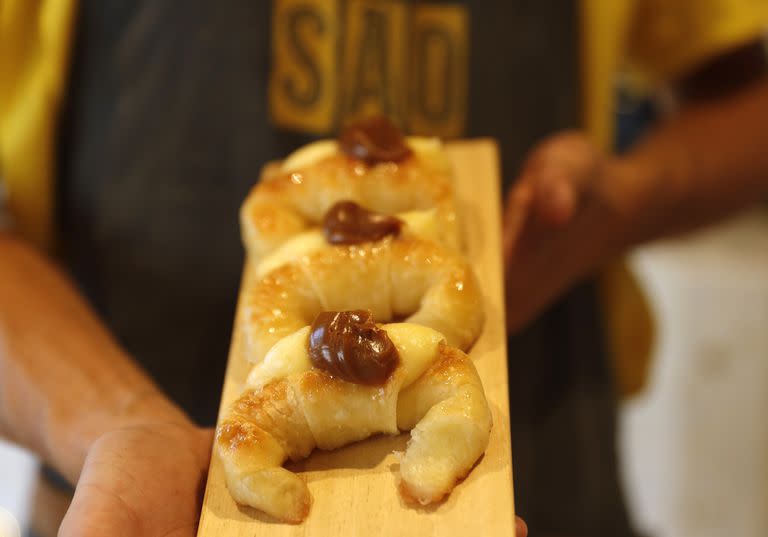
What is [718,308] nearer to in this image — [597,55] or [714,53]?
[714,53]

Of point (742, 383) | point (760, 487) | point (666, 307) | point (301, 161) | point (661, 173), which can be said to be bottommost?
point (760, 487)

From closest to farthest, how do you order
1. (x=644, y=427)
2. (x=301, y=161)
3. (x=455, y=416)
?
(x=455, y=416) < (x=301, y=161) < (x=644, y=427)

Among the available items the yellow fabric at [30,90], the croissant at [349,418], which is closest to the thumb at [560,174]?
the croissant at [349,418]

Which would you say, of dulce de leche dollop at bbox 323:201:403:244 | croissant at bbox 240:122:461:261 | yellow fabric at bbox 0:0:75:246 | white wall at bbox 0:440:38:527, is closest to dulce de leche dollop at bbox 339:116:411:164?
croissant at bbox 240:122:461:261

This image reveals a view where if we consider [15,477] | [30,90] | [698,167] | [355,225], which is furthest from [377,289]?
[15,477]

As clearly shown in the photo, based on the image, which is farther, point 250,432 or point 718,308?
point 718,308

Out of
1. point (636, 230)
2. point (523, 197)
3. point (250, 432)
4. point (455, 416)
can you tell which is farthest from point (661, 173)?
point (250, 432)

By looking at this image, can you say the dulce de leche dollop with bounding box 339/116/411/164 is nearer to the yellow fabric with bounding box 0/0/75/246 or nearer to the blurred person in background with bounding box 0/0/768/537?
the blurred person in background with bounding box 0/0/768/537

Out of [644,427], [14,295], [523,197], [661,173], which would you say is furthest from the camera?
[644,427]
